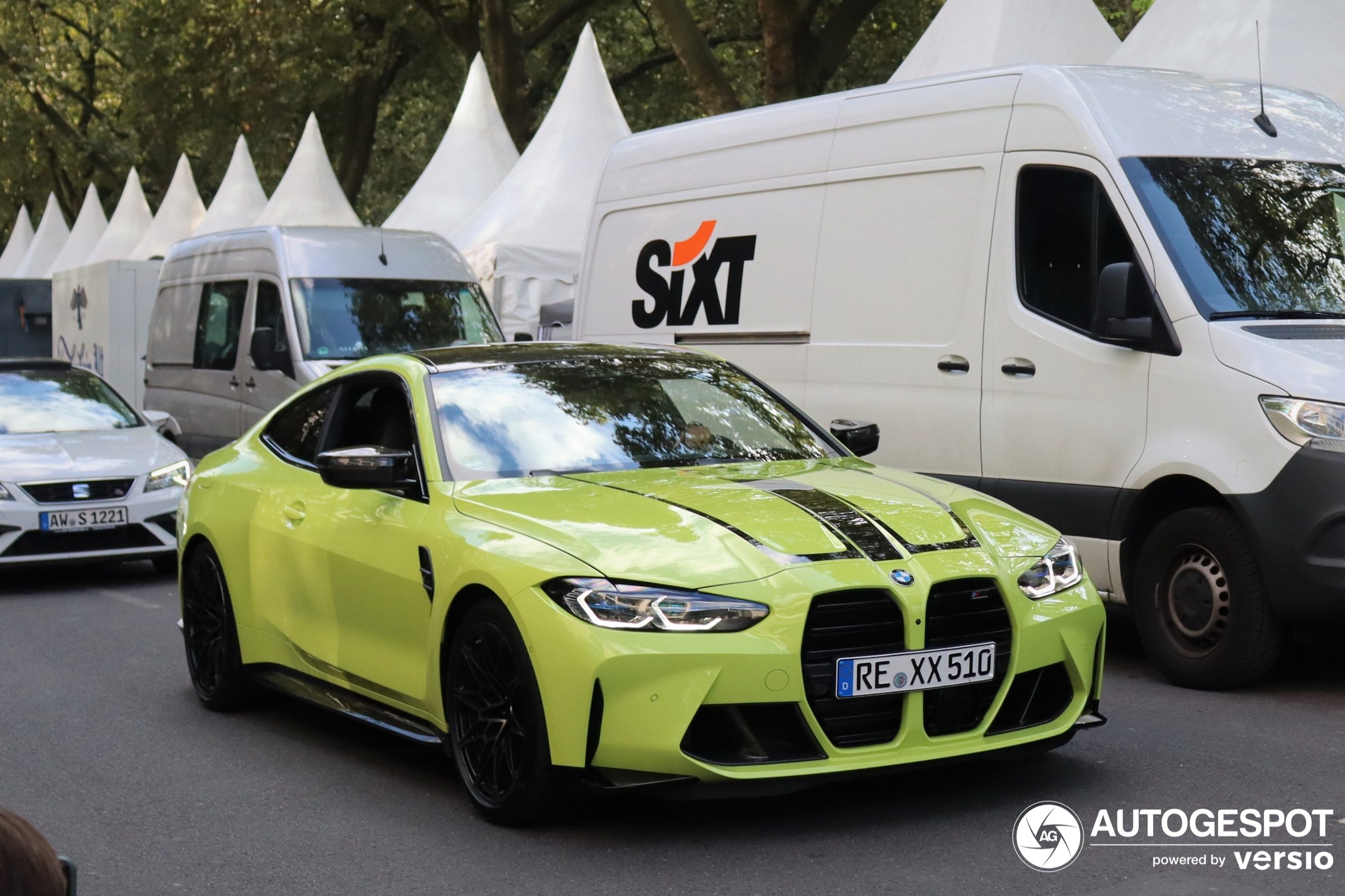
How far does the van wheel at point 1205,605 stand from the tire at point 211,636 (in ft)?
12.3

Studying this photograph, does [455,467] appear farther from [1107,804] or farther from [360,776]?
[1107,804]

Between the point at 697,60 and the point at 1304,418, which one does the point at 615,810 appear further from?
the point at 697,60

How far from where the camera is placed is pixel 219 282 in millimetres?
15312

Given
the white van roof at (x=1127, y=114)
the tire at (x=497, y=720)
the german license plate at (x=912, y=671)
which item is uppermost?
the white van roof at (x=1127, y=114)

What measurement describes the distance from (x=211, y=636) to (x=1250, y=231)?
4.71 metres

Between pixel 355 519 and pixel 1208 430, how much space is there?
3422 mm

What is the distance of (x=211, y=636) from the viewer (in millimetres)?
7305

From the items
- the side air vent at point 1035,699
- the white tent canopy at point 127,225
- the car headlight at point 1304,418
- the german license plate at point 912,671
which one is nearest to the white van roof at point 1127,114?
the car headlight at point 1304,418

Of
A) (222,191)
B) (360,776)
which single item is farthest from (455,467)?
(222,191)

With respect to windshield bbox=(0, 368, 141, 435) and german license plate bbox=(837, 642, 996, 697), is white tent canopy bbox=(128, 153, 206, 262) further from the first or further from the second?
german license plate bbox=(837, 642, 996, 697)

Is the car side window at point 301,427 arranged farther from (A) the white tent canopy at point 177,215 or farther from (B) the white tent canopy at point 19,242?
(B) the white tent canopy at point 19,242

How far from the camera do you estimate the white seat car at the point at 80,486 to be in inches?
448

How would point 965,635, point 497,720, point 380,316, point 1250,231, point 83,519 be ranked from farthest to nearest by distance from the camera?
point 380,316 → point 83,519 → point 1250,231 → point 497,720 → point 965,635

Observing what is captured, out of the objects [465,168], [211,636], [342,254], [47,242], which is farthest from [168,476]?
[47,242]
